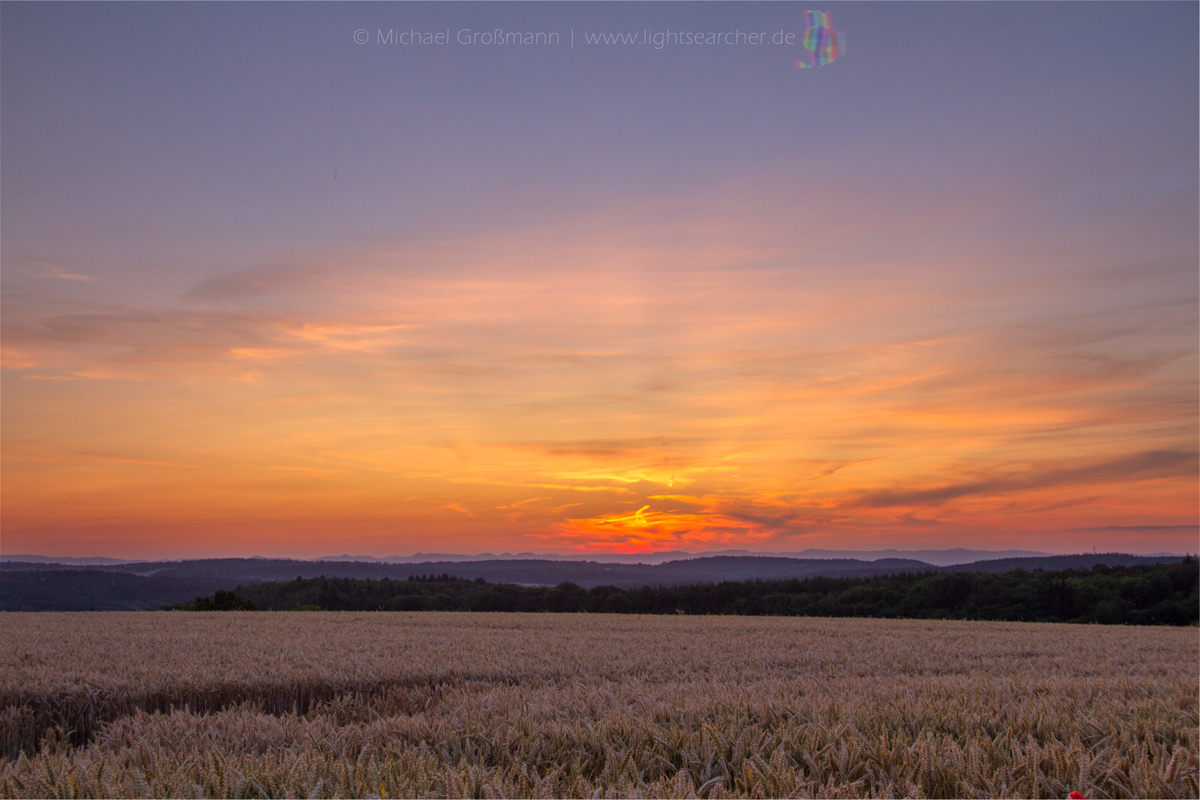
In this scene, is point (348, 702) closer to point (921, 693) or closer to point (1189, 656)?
point (921, 693)

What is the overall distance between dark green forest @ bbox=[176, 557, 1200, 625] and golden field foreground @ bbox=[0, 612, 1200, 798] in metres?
64.1

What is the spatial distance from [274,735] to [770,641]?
15.7 m

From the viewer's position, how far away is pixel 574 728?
17.8 ft

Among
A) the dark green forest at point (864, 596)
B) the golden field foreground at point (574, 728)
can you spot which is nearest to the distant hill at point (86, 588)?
the dark green forest at point (864, 596)

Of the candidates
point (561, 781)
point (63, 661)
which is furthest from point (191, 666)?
point (561, 781)

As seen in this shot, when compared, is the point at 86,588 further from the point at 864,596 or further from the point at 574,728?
the point at 574,728

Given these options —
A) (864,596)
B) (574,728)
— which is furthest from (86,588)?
(574,728)

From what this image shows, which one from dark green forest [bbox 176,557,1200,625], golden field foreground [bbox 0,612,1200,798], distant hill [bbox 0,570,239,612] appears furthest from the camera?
dark green forest [bbox 176,557,1200,625]

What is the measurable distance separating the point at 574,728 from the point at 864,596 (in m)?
85.7

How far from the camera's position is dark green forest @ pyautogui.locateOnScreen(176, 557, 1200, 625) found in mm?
76500

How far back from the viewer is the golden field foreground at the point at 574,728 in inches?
159

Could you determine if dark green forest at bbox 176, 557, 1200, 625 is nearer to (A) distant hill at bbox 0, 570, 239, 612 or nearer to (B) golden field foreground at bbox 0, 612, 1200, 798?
(A) distant hill at bbox 0, 570, 239, 612

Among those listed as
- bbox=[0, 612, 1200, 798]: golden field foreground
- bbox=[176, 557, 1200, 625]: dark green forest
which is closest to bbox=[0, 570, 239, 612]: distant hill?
bbox=[176, 557, 1200, 625]: dark green forest

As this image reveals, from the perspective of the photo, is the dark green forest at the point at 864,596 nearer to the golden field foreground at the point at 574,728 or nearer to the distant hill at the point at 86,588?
the distant hill at the point at 86,588
